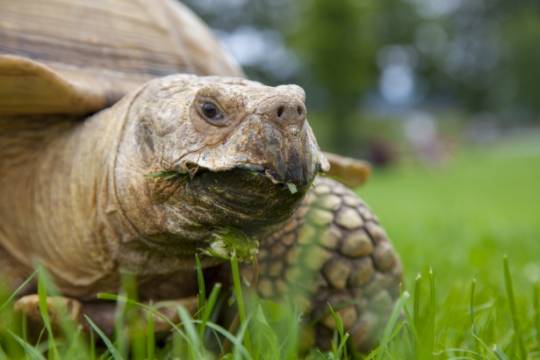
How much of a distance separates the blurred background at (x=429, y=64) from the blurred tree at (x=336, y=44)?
73cm

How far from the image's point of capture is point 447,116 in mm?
33250

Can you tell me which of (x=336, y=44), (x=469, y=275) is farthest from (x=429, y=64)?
(x=469, y=275)

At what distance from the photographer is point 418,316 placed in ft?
3.85

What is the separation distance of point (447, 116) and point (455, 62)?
893 centimetres

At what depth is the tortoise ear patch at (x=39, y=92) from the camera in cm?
151

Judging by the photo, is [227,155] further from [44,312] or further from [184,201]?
[44,312]

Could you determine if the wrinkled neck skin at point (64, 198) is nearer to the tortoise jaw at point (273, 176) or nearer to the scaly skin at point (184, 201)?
the scaly skin at point (184, 201)

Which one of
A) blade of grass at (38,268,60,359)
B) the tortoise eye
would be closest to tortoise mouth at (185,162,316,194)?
the tortoise eye

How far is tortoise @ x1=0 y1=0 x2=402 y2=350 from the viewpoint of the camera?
1.14 metres

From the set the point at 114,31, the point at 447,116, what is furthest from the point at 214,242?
the point at 447,116

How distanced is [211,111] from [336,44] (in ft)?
58.5

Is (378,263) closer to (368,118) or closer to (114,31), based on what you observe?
(114,31)

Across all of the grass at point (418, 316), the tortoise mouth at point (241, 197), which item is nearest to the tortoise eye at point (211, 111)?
the tortoise mouth at point (241, 197)

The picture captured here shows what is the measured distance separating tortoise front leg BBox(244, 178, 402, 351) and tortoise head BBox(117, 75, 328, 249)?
41 centimetres
